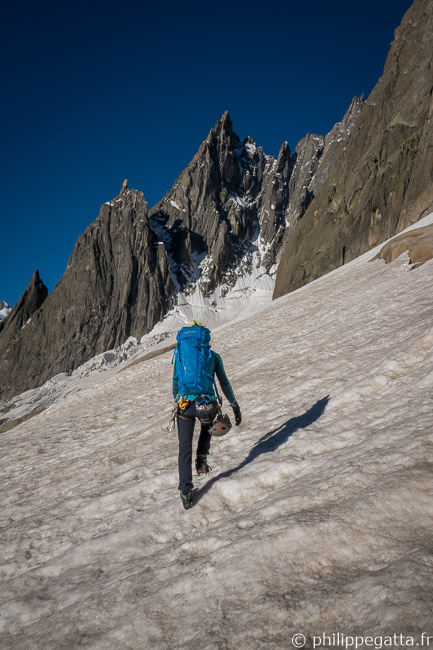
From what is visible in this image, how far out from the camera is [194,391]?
15.8 ft

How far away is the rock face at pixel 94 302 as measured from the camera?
15025 cm

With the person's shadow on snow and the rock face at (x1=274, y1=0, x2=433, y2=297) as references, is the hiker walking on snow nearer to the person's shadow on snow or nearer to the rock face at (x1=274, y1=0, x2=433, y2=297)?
the person's shadow on snow

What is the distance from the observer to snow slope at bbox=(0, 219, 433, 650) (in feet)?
8.16

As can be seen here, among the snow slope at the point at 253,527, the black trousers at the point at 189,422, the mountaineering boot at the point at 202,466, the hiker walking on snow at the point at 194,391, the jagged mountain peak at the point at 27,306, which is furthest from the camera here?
the jagged mountain peak at the point at 27,306

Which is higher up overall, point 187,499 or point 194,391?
point 194,391

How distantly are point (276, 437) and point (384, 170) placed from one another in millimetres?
64950

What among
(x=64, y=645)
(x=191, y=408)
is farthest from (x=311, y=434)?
(x=64, y=645)

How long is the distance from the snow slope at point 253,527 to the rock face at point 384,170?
1902 inches

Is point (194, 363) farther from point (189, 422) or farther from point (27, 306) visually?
point (27, 306)

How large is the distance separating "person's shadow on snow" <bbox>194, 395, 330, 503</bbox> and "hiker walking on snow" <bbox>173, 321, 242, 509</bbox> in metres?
0.39

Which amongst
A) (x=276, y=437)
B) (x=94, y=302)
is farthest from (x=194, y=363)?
(x=94, y=302)

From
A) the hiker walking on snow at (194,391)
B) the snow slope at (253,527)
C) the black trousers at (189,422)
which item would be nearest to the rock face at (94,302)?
the snow slope at (253,527)

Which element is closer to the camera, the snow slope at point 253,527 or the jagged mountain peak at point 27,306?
the snow slope at point 253,527

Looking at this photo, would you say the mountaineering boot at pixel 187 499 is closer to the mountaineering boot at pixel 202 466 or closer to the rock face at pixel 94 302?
the mountaineering boot at pixel 202 466
